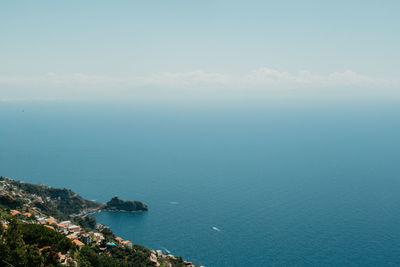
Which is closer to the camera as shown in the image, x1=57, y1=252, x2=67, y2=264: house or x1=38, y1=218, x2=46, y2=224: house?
x1=57, y1=252, x2=67, y2=264: house

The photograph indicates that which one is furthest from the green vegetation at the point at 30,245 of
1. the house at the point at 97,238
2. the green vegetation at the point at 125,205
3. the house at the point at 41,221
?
the green vegetation at the point at 125,205

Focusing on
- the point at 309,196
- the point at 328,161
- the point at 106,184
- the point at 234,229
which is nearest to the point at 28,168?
the point at 106,184

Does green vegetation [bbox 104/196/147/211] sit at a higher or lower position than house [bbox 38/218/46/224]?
lower

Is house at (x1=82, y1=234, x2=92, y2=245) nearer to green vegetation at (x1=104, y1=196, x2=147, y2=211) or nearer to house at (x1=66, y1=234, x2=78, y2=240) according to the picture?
house at (x1=66, y1=234, x2=78, y2=240)

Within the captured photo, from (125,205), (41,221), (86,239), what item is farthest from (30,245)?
(125,205)

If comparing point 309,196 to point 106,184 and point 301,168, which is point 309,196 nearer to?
point 301,168

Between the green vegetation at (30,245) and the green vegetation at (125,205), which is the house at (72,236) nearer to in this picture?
the green vegetation at (30,245)

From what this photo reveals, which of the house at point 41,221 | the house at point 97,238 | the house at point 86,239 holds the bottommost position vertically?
the house at point 97,238

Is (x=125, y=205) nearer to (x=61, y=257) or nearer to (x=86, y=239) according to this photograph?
(x=86, y=239)

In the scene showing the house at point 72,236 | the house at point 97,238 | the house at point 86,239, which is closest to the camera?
the house at point 72,236

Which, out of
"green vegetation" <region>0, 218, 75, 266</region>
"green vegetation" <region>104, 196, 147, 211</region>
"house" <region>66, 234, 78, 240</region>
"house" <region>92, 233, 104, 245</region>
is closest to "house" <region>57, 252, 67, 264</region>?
"green vegetation" <region>0, 218, 75, 266</region>

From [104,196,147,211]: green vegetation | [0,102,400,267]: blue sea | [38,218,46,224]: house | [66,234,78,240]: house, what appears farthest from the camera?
[104,196,147,211]: green vegetation
